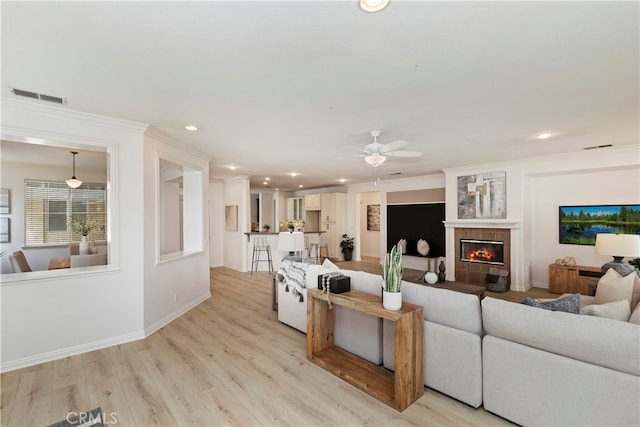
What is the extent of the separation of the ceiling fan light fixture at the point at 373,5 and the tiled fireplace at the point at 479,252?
224 inches

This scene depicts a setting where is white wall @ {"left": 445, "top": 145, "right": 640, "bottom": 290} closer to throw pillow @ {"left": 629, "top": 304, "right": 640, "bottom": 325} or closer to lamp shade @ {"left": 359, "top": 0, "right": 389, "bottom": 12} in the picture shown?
throw pillow @ {"left": 629, "top": 304, "right": 640, "bottom": 325}

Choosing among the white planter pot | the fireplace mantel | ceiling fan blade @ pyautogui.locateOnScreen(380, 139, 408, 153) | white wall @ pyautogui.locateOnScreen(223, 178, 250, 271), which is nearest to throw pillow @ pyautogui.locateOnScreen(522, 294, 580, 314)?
the white planter pot

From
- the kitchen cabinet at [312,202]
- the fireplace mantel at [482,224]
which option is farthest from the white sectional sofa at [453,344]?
the kitchen cabinet at [312,202]

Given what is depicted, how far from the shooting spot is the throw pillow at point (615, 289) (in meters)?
2.63

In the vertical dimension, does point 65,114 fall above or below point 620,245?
above

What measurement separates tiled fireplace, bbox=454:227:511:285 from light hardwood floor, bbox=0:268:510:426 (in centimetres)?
449

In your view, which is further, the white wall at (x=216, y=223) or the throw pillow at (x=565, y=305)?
the white wall at (x=216, y=223)

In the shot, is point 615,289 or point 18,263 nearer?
point 615,289

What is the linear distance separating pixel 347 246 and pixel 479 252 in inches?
157

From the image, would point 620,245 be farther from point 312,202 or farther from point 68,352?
point 312,202

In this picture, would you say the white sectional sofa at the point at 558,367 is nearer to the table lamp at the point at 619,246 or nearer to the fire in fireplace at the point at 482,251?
the table lamp at the point at 619,246

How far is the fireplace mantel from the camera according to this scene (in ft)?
18.8

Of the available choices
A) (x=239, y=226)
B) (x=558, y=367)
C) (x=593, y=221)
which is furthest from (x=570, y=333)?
(x=239, y=226)

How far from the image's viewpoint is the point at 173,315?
13.7ft
